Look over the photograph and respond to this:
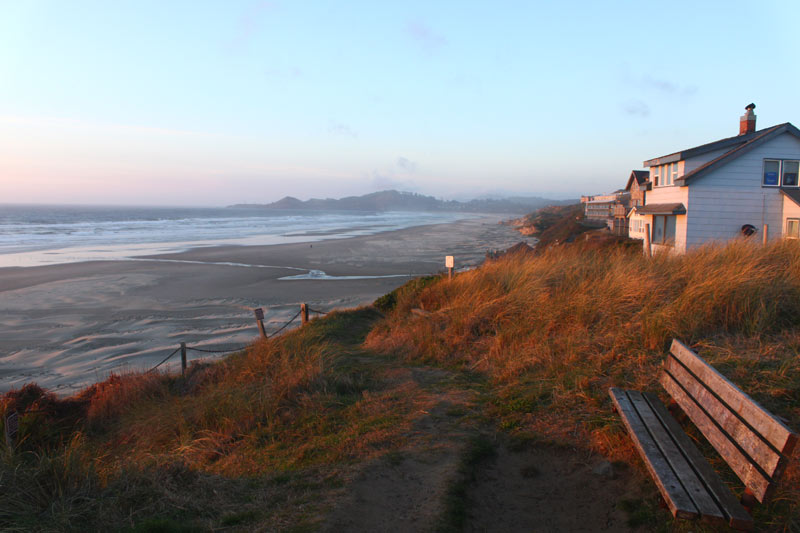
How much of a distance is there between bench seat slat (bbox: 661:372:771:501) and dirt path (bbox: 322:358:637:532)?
2.25 ft

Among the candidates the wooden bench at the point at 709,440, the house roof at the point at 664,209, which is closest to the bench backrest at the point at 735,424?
the wooden bench at the point at 709,440

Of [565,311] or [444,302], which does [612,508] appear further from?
[444,302]

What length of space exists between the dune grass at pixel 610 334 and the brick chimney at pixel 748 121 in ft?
43.0

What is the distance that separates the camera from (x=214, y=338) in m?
13.8

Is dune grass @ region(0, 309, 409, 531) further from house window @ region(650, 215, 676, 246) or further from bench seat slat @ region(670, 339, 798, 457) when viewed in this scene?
house window @ region(650, 215, 676, 246)

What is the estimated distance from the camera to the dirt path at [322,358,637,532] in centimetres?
346

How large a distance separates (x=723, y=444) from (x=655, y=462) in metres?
0.45

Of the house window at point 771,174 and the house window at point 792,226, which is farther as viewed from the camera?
the house window at point 771,174

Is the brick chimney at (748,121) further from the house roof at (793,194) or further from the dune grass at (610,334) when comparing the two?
the dune grass at (610,334)

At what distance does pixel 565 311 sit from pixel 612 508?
13.0ft

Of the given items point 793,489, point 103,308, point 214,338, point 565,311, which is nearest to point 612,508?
point 793,489

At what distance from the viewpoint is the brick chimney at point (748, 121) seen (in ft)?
61.5

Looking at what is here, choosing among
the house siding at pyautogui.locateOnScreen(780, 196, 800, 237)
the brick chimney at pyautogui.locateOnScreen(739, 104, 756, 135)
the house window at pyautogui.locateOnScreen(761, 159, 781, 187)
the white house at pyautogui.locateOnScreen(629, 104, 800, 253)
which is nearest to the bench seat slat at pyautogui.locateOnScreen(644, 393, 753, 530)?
the white house at pyautogui.locateOnScreen(629, 104, 800, 253)

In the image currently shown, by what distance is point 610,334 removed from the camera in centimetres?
616
